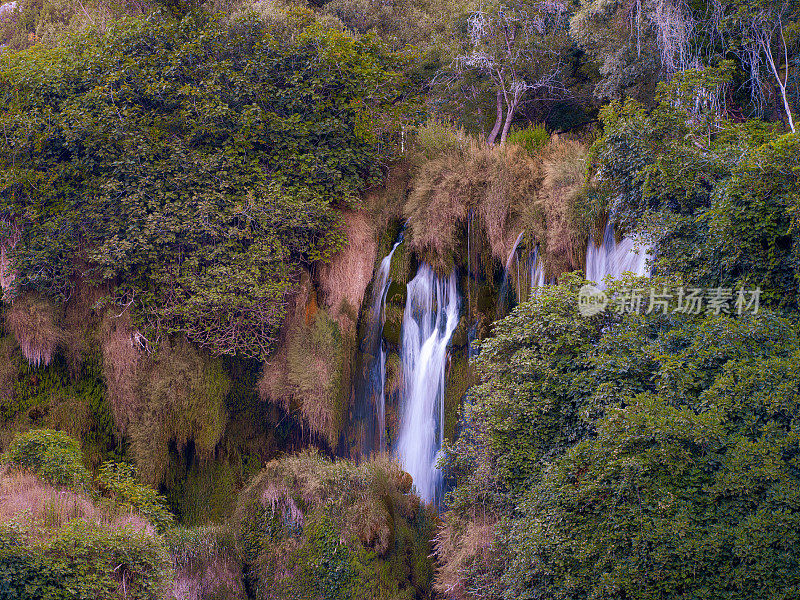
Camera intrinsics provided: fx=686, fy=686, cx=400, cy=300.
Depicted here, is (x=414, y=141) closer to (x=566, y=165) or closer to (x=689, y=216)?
(x=566, y=165)

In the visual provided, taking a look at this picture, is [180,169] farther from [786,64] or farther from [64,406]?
[786,64]

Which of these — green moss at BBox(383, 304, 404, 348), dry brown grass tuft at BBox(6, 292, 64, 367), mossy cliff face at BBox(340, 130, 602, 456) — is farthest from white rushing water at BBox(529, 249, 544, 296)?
dry brown grass tuft at BBox(6, 292, 64, 367)

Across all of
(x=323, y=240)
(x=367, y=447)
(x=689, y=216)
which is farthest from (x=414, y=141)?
(x=689, y=216)

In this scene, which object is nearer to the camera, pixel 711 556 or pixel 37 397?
pixel 711 556

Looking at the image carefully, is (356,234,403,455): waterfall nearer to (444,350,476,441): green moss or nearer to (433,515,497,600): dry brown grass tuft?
(444,350,476,441): green moss

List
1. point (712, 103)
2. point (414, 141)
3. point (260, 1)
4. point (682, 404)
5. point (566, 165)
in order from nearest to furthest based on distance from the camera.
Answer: point (682, 404) < point (712, 103) < point (566, 165) < point (414, 141) < point (260, 1)

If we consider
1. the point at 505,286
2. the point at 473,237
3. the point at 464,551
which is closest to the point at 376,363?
the point at 505,286
